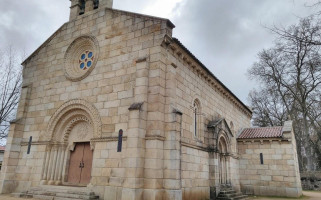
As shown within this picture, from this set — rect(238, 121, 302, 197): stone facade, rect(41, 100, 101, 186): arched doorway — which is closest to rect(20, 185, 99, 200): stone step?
rect(41, 100, 101, 186): arched doorway

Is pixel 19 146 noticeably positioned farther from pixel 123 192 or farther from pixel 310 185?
pixel 310 185

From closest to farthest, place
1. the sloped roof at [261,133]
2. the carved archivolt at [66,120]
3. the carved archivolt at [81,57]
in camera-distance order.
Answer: the carved archivolt at [66,120] < the carved archivolt at [81,57] < the sloped roof at [261,133]

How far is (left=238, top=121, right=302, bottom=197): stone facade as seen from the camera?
17.2m

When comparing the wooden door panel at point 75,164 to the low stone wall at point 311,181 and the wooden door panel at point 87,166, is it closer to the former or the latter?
the wooden door panel at point 87,166

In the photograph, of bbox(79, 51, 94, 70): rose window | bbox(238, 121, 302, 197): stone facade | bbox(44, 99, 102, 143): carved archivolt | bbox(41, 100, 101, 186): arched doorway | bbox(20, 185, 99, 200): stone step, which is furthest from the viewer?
bbox(238, 121, 302, 197): stone facade

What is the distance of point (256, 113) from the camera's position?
35375mm

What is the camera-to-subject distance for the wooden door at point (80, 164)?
1166 cm

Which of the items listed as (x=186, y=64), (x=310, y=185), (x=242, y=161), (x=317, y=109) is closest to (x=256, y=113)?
(x=317, y=109)

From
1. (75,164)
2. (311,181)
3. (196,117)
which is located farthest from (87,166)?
(311,181)

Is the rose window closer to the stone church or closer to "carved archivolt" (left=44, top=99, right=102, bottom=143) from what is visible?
the stone church

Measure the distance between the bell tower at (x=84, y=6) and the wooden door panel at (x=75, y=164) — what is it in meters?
7.30

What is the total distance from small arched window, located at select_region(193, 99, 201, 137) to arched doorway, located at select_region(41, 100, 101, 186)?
5033 millimetres

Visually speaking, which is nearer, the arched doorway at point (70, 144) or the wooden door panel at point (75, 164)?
the arched doorway at point (70, 144)

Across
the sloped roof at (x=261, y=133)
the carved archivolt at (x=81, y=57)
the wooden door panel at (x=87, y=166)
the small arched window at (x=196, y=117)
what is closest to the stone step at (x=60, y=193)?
the wooden door panel at (x=87, y=166)
